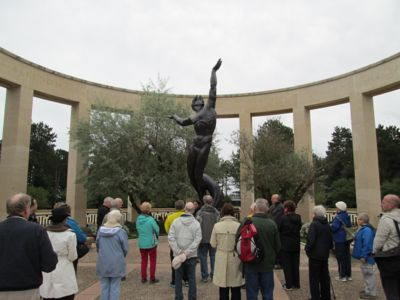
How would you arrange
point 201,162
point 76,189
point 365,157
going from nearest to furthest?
1. point 201,162
2. point 365,157
3. point 76,189

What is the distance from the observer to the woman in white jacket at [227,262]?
485 centimetres

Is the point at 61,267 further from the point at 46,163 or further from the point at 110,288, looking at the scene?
the point at 46,163

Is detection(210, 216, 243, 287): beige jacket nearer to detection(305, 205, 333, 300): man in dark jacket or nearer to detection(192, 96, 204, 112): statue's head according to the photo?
detection(305, 205, 333, 300): man in dark jacket

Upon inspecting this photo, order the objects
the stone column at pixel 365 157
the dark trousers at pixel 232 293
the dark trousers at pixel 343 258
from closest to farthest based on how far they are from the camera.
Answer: the dark trousers at pixel 232 293
the dark trousers at pixel 343 258
the stone column at pixel 365 157

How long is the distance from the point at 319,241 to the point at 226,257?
1745 millimetres

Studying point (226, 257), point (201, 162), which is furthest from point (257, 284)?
point (201, 162)

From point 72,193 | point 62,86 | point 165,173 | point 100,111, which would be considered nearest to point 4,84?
point 62,86

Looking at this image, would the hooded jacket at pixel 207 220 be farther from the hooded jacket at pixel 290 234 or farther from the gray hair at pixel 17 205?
the gray hair at pixel 17 205

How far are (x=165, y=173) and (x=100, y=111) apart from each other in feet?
18.3

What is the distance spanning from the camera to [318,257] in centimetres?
557

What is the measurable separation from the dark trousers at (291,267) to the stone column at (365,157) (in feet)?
49.6

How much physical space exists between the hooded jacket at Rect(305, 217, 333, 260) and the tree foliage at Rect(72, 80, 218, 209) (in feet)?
46.8

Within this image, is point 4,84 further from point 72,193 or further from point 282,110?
point 282,110

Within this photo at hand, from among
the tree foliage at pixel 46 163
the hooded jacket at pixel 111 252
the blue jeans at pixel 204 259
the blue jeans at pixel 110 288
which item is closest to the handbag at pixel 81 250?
the hooded jacket at pixel 111 252
